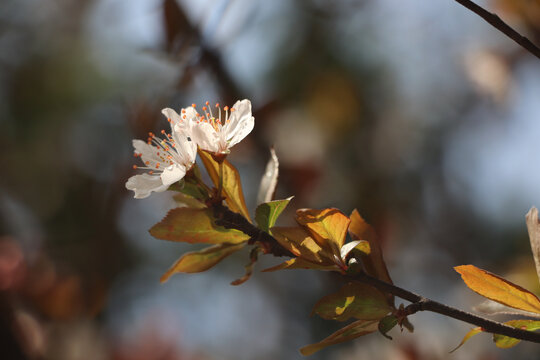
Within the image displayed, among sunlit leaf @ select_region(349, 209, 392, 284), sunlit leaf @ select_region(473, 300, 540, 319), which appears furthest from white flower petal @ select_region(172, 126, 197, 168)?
sunlit leaf @ select_region(473, 300, 540, 319)

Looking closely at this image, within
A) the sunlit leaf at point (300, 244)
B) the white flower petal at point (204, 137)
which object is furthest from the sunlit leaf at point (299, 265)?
the white flower petal at point (204, 137)

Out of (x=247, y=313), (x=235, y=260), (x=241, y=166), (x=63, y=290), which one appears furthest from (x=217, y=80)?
(x=247, y=313)

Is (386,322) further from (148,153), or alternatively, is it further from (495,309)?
(148,153)

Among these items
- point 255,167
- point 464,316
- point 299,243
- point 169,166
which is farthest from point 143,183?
point 255,167

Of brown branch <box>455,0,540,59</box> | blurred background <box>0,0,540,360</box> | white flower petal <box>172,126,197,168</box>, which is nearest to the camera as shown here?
brown branch <box>455,0,540,59</box>

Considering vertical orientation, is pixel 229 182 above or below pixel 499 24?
below

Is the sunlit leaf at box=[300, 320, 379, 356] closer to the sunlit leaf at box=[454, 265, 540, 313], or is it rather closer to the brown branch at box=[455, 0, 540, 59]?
the sunlit leaf at box=[454, 265, 540, 313]

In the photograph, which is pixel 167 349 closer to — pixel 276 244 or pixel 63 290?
pixel 63 290

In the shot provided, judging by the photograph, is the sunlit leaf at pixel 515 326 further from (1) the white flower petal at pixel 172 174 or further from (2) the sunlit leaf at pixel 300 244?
(1) the white flower petal at pixel 172 174
